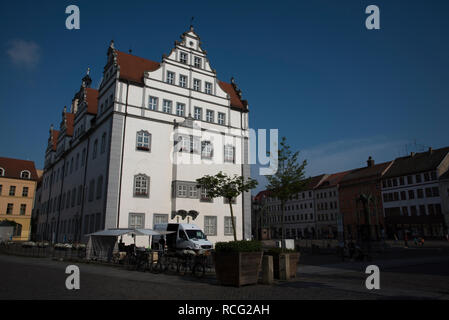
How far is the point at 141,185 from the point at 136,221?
3232mm

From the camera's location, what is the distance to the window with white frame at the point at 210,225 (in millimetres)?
32188

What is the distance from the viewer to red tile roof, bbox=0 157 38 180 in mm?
65688

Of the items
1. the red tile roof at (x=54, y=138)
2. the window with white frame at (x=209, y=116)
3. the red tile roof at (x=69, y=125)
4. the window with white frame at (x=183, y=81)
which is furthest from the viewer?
the red tile roof at (x=54, y=138)

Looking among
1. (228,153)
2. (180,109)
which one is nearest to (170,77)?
(180,109)

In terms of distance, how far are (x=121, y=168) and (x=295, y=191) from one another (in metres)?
15.4

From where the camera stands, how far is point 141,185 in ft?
97.4

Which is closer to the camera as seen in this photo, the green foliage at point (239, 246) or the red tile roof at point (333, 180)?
the green foliage at point (239, 246)

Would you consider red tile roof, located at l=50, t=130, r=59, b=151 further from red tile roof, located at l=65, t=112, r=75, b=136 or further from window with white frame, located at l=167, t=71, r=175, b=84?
window with white frame, located at l=167, t=71, r=175, b=84

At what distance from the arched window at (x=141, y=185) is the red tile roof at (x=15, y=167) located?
49480 mm

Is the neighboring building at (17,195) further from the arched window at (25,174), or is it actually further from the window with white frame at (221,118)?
the window with white frame at (221,118)

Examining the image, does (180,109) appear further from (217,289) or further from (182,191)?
(217,289)

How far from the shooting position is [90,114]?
126ft

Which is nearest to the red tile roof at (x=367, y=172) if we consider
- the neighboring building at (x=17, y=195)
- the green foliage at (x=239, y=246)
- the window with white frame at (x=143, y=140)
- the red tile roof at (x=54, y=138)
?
the window with white frame at (x=143, y=140)
